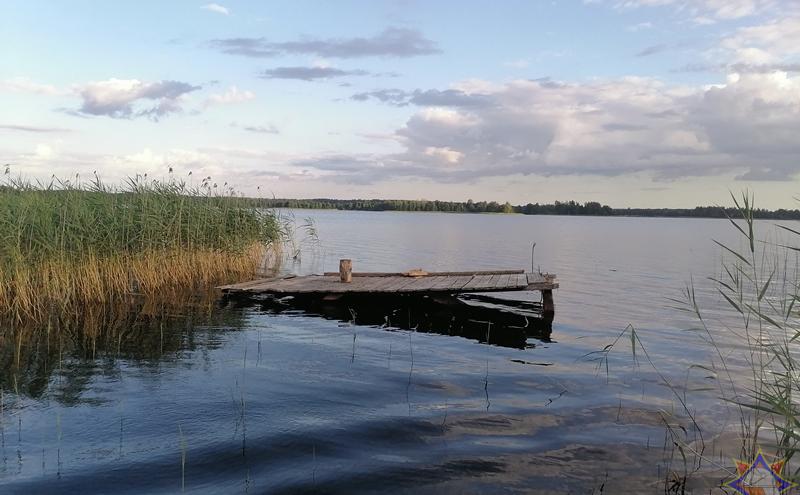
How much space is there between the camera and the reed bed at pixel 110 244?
13.3 meters

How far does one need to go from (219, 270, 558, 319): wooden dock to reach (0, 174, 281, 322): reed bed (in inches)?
96.3

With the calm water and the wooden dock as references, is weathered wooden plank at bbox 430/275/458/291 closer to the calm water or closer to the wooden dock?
the wooden dock

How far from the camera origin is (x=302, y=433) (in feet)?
23.5

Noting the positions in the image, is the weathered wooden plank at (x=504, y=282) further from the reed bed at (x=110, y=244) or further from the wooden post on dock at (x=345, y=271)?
the reed bed at (x=110, y=244)

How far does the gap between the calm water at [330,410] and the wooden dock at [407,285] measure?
4.94 feet

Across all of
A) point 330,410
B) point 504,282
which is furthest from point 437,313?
point 330,410

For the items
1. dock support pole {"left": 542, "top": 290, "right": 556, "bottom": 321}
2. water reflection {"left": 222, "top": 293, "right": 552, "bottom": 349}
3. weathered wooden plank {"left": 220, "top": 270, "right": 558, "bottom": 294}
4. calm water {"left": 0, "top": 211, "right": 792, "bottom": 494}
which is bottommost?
calm water {"left": 0, "top": 211, "right": 792, "bottom": 494}

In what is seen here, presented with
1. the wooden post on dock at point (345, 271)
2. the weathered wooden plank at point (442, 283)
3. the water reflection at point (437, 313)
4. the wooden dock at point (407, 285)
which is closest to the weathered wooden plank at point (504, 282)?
the wooden dock at point (407, 285)

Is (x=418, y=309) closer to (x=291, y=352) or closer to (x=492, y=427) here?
(x=291, y=352)

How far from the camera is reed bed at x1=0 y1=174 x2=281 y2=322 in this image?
1329cm

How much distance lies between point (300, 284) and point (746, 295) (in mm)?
14804

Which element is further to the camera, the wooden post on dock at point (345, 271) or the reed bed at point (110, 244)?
the wooden post on dock at point (345, 271)

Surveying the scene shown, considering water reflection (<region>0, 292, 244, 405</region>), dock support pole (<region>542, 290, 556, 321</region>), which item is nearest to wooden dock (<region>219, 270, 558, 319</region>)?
dock support pole (<region>542, 290, 556, 321</region>)

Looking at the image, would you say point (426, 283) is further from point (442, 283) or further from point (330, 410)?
point (330, 410)
